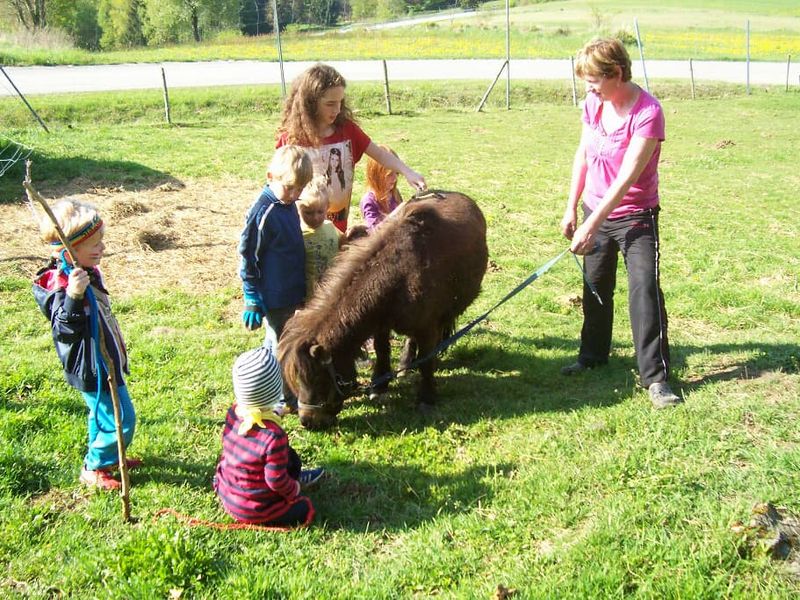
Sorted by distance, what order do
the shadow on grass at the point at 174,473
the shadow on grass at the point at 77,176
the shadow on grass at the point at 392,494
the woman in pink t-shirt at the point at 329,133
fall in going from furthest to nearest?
1. the shadow on grass at the point at 77,176
2. the woman in pink t-shirt at the point at 329,133
3. the shadow on grass at the point at 174,473
4. the shadow on grass at the point at 392,494

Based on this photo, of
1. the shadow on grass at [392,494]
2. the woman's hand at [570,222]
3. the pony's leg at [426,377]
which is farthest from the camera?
the woman's hand at [570,222]

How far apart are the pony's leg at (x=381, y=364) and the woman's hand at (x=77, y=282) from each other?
242 centimetres

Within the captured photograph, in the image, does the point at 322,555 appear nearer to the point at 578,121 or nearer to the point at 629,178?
the point at 629,178

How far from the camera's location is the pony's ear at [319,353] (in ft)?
15.2

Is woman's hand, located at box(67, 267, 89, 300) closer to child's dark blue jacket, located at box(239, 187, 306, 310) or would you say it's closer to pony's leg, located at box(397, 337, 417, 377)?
child's dark blue jacket, located at box(239, 187, 306, 310)

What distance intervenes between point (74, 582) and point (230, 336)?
143 inches

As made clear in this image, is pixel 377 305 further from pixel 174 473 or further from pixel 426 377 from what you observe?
pixel 174 473

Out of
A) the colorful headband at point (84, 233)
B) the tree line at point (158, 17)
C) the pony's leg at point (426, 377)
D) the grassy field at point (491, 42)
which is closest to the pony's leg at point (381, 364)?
the pony's leg at point (426, 377)

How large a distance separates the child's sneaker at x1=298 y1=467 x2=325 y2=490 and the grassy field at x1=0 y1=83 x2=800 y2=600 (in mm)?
81

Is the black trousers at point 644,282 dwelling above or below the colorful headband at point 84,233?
below

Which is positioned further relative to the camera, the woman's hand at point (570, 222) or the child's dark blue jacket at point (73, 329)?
the woman's hand at point (570, 222)

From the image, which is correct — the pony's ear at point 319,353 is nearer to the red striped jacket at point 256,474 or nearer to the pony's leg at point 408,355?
the red striped jacket at point 256,474

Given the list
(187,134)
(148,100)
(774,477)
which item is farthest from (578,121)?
(774,477)

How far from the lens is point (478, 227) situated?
19.9ft
